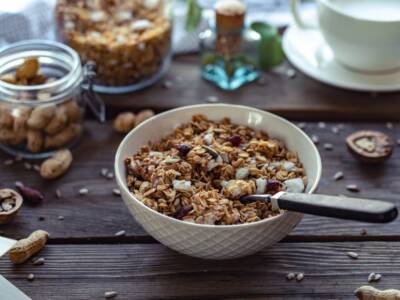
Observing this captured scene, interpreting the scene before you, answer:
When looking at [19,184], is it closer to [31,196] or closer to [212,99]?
[31,196]

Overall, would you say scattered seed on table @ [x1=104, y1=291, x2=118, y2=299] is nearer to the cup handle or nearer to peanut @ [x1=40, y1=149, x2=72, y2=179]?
peanut @ [x1=40, y1=149, x2=72, y2=179]

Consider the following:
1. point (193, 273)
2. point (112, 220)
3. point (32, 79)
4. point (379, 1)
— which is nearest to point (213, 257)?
point (193, 273)

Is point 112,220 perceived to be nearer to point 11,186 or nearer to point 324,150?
point 11,186

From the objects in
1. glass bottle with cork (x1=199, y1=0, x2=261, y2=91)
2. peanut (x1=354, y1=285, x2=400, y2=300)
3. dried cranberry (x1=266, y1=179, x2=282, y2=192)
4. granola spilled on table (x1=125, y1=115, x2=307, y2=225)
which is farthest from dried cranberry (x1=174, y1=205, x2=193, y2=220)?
glass bottle with cork (x1=199, y1=0, x2=261, y2=91)

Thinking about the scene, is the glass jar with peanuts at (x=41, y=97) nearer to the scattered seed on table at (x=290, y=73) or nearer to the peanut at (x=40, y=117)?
the peanut at (x=40, y=117)

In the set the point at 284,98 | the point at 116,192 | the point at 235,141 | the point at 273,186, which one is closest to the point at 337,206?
the point at 273,186

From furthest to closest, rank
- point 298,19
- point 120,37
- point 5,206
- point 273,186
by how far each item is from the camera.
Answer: point 298,19 → point 120,37 → point 5,206 → point 273,186
